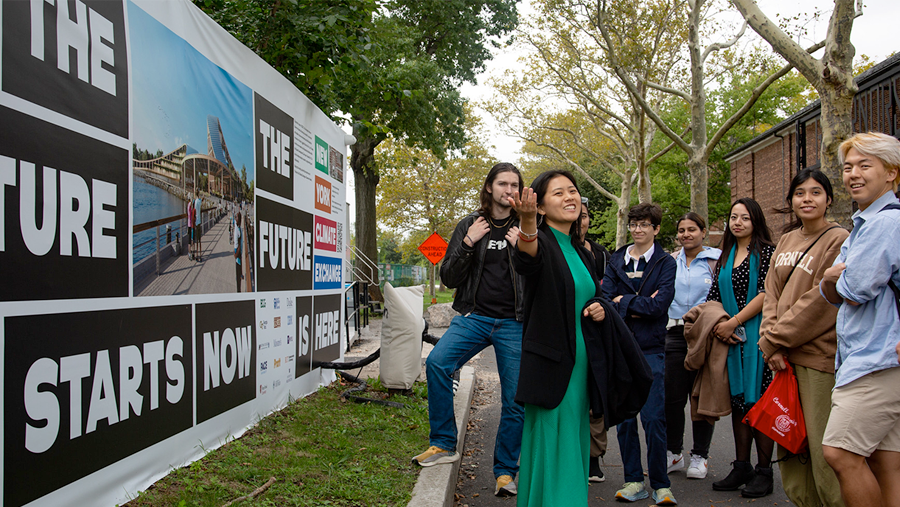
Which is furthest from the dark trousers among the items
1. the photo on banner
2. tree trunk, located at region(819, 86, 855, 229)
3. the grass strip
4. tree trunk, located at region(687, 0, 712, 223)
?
tree trunk, located at region(687, 0, 712, 223)

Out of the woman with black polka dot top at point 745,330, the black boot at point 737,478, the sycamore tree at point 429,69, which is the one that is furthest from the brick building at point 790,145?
the black boot at point 737,478

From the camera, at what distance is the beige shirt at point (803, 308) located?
326 cm

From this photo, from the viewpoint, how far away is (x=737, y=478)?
175 inches

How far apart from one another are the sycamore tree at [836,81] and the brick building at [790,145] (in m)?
8.16

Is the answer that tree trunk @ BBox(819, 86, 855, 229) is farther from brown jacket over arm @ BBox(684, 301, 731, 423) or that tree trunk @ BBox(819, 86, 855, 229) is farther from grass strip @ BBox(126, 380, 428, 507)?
grass strip @ BBox(126, 380, 428, 507)

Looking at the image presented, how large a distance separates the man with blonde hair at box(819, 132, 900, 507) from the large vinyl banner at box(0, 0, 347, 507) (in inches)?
131

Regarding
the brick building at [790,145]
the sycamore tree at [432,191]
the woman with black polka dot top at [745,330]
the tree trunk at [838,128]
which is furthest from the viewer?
the sycamore tree at [432,191]

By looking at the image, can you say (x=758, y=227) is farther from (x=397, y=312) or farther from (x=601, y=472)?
(x=397, y=312)

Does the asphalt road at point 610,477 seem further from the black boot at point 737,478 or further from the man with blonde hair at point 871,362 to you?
the man with blonde hair at point 871,362

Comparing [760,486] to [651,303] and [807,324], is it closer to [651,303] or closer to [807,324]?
[651,303]

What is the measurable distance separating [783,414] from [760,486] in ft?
3.87

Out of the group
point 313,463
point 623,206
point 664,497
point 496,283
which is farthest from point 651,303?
point 623,206

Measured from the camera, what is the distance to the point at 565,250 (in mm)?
3029

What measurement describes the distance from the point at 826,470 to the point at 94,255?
3631mm
